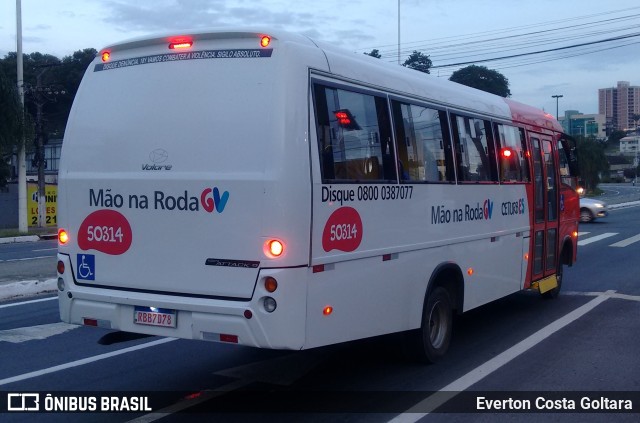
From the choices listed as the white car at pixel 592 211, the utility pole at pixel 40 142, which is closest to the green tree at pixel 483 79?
the white car at pixel 592 211

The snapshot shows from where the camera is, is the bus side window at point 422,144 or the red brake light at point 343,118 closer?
the red brake light at point 343,118

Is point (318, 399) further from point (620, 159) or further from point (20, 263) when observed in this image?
point (620, 159)

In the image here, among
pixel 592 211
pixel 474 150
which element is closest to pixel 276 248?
pixel 474 150

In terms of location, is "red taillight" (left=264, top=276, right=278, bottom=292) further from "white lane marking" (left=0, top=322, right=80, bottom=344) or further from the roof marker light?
"white lane marking" (left=0, top=322, right=80, bottom=344)

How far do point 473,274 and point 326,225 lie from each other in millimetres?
3490

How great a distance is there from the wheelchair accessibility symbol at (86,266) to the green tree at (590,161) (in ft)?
209

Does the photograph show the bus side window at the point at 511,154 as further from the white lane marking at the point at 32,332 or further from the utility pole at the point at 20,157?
the utility pole at the point at 20,157

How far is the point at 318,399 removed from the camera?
23.0 ft

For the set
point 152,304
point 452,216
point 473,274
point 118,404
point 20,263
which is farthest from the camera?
point 20,263

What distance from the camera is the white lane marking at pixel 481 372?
6602 mm

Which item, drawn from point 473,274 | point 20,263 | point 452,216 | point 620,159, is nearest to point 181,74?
point 452,216

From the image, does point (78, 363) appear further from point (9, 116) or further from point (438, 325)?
point (9, 116)

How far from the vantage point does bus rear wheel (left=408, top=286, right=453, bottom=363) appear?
8.00 metres

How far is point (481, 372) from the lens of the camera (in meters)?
7.96
